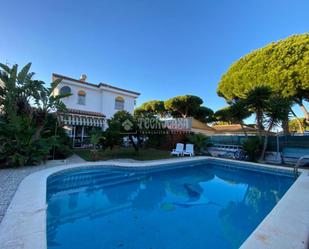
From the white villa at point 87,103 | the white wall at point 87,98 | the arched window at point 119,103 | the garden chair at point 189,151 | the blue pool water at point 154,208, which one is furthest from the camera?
the arched window at point 119,103

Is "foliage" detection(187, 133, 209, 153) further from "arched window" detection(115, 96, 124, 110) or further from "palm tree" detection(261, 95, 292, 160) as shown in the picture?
"arched window" detection(115, 96, 124, 110)

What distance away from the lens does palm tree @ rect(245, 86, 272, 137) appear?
2045 cm

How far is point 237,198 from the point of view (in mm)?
11133

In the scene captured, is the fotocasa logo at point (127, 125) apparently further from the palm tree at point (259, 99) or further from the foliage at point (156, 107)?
the foliage at point (156, 107)

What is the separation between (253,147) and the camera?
21250 millimetres

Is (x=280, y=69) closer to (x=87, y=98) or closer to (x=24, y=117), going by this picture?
(x=87, y=98)

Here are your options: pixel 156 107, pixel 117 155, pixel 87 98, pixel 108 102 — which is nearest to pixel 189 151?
pixel 117 155

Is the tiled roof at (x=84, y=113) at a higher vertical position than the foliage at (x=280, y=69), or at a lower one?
lower

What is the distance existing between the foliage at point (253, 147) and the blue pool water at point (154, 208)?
→ 512 cm

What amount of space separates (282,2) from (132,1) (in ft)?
49.4

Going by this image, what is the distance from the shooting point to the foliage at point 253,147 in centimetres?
2134

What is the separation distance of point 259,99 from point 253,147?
229 inches

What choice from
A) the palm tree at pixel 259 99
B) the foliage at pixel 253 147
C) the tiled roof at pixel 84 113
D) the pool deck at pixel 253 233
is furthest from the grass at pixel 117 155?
the palm tree at pixel 259 99

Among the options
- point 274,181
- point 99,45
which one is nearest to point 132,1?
point 99,45
